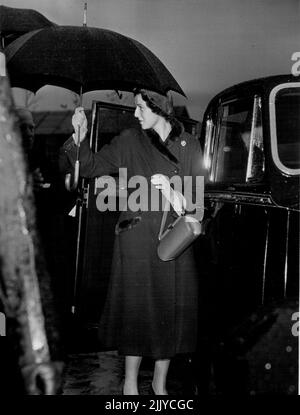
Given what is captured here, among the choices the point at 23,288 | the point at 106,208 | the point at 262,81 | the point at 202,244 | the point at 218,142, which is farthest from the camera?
the point at 106,208

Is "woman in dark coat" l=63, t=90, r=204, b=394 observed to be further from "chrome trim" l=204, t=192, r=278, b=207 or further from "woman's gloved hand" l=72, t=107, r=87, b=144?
"chrome trim" l=204, t=192, r=278, b=207

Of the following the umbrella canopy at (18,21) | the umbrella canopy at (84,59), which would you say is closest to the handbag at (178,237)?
the umbrella canopy at (84,59)

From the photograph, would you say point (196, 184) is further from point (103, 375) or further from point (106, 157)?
point (103, 375)

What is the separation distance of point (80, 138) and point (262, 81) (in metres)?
1.05

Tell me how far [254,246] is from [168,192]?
536mm

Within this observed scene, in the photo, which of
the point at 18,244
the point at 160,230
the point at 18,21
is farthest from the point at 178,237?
the point at 18,21

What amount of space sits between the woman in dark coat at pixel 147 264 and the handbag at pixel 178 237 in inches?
4.1

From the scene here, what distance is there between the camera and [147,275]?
2891 millimetres

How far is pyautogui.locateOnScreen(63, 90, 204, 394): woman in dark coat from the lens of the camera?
2.88 metres

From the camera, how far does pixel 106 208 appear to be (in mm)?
4375
